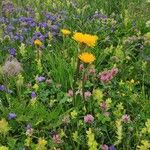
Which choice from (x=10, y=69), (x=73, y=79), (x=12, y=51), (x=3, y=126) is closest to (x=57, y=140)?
(x=3, y=126)

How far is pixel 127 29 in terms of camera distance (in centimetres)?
483

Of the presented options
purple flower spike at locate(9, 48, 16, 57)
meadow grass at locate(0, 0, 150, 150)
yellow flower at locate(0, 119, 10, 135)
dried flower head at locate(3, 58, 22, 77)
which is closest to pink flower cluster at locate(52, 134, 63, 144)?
meadow grass at locate(0, 0, 150, 150)

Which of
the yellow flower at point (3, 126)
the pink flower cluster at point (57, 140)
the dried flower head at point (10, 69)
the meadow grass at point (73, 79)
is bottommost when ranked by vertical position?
the meadow grass at point (73, 79)

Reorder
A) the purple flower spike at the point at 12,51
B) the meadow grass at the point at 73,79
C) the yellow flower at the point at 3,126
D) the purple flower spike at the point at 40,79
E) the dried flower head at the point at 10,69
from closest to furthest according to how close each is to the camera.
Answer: the yellow flower at the point at 3,126
the meadow grass at the point at 73,79
the dried flower head at the point at 10,69
the purple flower spike at the point at 40,79
the purple flower spike at the point at 12,51

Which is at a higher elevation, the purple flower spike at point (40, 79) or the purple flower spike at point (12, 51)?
the purple flower spike at point (40, 79)

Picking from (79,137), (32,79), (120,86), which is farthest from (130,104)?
(32,79)

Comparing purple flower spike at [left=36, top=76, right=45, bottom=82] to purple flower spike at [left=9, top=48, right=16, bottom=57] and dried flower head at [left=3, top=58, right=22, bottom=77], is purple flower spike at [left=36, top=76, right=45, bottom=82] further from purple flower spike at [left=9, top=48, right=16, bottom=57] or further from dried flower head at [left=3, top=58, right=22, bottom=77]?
purple flower spike at [left=9, top=48, right=16, bottom=57]

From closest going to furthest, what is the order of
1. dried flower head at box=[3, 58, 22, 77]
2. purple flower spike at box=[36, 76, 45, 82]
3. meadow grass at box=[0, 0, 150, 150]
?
1. meadow grass at box=[0, 0, 150, 150]
2. dried flower head at box=[3, 58, 22, 77]
3. purple flower spike at box=[36, 76, 45, 82]

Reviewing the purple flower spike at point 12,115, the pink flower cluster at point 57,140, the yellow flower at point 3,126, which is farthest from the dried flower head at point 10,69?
the pink flower cluster at point 57,140

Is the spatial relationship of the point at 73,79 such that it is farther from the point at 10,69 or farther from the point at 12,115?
the point at 12,115

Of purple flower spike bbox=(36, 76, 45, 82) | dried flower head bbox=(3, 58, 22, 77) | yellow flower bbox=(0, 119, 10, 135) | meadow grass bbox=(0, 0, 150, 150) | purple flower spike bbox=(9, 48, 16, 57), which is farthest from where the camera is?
purple flower spike bbox=(9, 48, 16, 57)

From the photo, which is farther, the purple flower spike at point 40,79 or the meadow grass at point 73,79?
the purple flower spike at point 40,79

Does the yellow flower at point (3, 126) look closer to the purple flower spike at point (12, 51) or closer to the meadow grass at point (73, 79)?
the meadow grass at point (73, 79)

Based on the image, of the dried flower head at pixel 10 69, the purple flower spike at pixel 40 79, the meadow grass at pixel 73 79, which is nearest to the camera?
the meadow grass at pixel 73 79
